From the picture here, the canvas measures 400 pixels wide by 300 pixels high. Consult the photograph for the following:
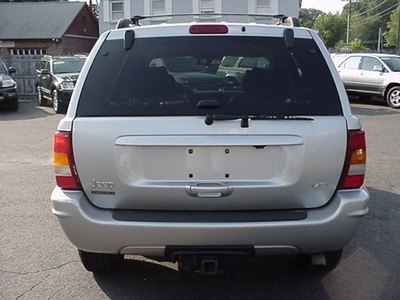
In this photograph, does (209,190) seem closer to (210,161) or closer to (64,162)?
(210,161)

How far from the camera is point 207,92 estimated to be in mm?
2701

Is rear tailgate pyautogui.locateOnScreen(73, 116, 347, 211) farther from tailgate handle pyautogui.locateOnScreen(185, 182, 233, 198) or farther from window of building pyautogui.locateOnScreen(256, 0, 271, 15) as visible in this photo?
window of building pyautogui.locateOnScreen(256, 0, 271, 15)

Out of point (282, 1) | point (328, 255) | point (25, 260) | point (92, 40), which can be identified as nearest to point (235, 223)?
point (328, 255)

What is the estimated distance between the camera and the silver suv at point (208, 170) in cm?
243

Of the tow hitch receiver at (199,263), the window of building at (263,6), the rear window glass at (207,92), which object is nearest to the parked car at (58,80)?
the rear window glass at (207,92)

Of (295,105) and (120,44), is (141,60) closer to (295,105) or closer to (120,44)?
(120,44)

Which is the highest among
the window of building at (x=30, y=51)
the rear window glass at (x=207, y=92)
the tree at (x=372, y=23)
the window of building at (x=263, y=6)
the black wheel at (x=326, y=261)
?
the tree at (x=372, y=23)

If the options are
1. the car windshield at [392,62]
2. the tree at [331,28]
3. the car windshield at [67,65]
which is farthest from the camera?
the tree at [331,28]

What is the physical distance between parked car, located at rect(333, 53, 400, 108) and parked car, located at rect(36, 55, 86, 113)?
9761mm

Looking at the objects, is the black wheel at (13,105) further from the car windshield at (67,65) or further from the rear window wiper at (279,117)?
the rear window wiper at (279,117)

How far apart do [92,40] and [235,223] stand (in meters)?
36.4

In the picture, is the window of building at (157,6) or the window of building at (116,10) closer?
the window of building at (157,6)

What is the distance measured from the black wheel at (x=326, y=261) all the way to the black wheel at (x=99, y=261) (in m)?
1.47

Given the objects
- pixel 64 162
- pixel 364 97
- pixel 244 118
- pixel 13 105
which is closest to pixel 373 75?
pixel 364 97
